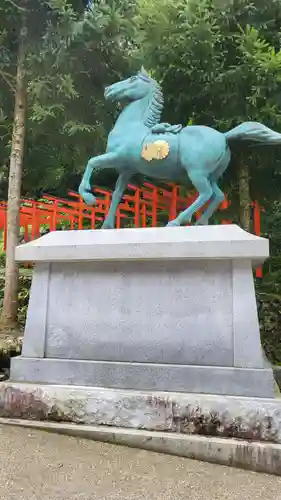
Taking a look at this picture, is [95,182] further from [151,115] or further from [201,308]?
[201,308]

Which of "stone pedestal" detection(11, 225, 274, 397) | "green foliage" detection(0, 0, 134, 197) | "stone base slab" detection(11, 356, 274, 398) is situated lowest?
"stone base slab" detection(11, 356, 274, 398)

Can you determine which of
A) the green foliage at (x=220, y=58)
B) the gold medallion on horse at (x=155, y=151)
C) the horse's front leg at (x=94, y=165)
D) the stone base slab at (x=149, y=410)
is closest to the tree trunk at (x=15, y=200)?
the green foliage at (x=220, y=58)

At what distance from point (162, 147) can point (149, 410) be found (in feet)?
7.42

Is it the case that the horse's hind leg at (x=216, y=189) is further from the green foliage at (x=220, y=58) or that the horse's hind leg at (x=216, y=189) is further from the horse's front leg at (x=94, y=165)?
the green foliage at (x=220, y=58)

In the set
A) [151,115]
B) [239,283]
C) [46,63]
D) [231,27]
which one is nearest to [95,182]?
[46,63]

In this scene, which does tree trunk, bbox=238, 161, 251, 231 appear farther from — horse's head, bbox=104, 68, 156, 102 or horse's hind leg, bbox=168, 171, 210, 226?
horse's head, bbox=104, 68, 156, 102

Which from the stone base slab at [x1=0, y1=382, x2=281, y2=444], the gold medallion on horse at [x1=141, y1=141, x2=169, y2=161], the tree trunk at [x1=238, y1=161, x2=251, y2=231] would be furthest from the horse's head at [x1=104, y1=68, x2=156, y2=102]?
the tree trunk at [x1=238, y1=161, x2=251, y2=231]

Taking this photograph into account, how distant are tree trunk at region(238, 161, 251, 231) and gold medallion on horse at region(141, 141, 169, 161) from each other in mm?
3051

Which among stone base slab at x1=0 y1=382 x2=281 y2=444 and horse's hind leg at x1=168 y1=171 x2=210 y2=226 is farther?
horse's hind leg at x1=168 y1=171 x2=210 y2=226

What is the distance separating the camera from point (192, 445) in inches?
114

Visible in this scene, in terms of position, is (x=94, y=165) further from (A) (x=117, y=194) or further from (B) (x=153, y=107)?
(B) (x=153, y=107)

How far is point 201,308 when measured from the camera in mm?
3391

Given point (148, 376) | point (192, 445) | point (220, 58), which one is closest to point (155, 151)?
point (148, 376)

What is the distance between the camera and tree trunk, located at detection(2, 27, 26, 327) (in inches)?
233
